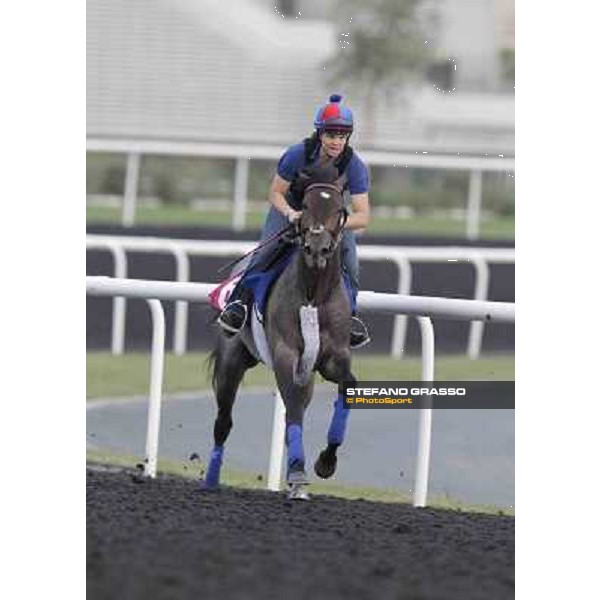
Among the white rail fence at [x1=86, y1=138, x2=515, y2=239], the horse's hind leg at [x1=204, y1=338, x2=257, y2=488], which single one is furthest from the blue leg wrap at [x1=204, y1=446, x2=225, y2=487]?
the white rail fence at [x1=86, y1=138, x2=515, y2=239]

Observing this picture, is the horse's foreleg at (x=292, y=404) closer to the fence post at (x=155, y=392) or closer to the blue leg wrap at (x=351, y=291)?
the blue leg wrap at (x=351, y=291)

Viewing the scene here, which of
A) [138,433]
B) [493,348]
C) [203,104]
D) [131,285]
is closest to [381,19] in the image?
[203,104]

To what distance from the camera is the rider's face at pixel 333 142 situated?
6.54m

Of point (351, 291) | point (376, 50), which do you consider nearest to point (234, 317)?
point (351, 291)

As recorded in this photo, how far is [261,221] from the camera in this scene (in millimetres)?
22625

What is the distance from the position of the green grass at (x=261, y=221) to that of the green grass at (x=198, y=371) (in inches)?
323

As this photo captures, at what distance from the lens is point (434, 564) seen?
541 cm

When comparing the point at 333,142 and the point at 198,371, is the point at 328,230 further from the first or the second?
the point at 198,371

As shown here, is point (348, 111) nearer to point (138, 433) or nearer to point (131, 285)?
point (131, 285)

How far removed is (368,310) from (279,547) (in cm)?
174

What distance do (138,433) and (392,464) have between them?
1.39 metres

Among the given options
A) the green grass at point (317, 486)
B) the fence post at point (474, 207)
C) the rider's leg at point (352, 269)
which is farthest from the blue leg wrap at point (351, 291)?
the fence post at point (474, 207)

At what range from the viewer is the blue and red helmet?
648 centimetres

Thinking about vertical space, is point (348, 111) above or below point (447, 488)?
above
